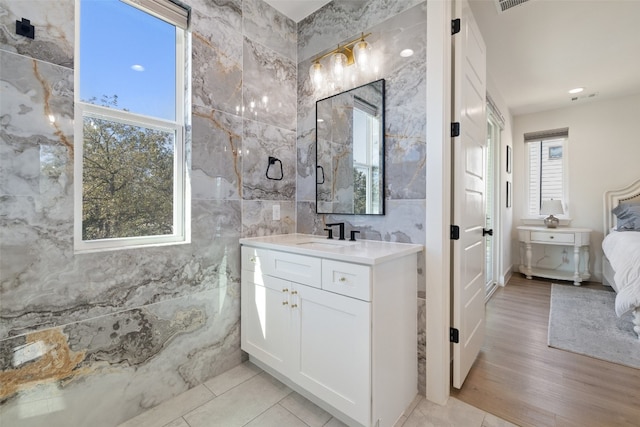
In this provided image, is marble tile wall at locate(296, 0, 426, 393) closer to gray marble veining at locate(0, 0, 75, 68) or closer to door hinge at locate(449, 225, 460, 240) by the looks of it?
door hinge at locate(449, 225, 460, 240)

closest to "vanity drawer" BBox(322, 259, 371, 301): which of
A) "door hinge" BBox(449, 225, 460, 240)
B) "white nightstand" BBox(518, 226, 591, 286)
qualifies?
"door hinge" BBox(449, 225, 460, 240)

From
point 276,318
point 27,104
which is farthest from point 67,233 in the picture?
point 276,318

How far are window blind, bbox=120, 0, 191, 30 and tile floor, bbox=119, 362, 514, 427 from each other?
7.61ft

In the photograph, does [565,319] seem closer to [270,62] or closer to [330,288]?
[330,288]

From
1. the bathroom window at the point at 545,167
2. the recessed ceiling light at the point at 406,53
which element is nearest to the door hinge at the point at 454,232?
the recessed ceiling light at the point at 406,53

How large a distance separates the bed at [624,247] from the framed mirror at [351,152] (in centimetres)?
236

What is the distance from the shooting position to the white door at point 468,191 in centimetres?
165

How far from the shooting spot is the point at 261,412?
1569 mm

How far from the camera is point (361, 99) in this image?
198cm

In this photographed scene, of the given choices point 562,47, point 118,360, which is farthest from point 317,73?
point 562,47

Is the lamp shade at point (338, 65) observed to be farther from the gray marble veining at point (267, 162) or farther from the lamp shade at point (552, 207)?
the lamp shade at point (552, 207)

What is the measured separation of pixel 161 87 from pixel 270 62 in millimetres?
894

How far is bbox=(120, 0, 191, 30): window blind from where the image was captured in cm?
161

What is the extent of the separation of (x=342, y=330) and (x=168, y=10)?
213 cm
